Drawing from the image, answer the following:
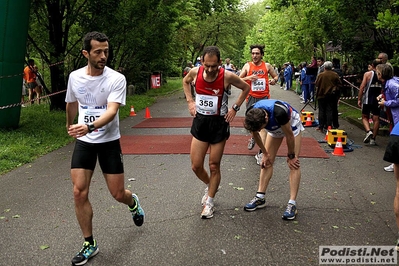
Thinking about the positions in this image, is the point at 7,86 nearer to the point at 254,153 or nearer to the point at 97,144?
the point at 254,153

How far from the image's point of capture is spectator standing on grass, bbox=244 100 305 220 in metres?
4.79

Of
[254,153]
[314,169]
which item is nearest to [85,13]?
[254,153]

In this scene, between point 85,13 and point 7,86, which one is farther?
point 85,13

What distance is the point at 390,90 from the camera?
7594mm

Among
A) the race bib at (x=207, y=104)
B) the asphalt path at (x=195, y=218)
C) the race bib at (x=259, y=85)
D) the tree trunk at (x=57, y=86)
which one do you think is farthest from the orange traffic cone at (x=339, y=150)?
the tree trunk at (x=57, y=86)

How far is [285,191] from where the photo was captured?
21.5 ft

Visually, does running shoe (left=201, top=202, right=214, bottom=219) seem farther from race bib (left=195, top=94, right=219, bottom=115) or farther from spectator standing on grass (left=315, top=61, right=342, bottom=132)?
spectator standing on grass (left=315, top=61, right=342, bottom=132)

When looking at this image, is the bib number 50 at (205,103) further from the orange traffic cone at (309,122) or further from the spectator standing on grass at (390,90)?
the orange traffic cone at (309,122)

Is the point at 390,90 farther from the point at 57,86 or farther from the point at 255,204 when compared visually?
the point at 57,86

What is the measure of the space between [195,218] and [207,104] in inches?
54.1

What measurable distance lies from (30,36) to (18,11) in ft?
13.9

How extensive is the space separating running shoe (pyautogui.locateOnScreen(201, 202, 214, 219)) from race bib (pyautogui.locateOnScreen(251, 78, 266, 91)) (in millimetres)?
3804

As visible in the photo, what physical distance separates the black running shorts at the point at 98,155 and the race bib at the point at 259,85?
474 centimetres

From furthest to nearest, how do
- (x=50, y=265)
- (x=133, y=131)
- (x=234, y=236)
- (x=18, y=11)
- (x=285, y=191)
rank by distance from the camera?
(x=133, y=131) → (x=18, y=11) → (x=285, y=191) → (x=234, y=236) → (x=50, y=265)
